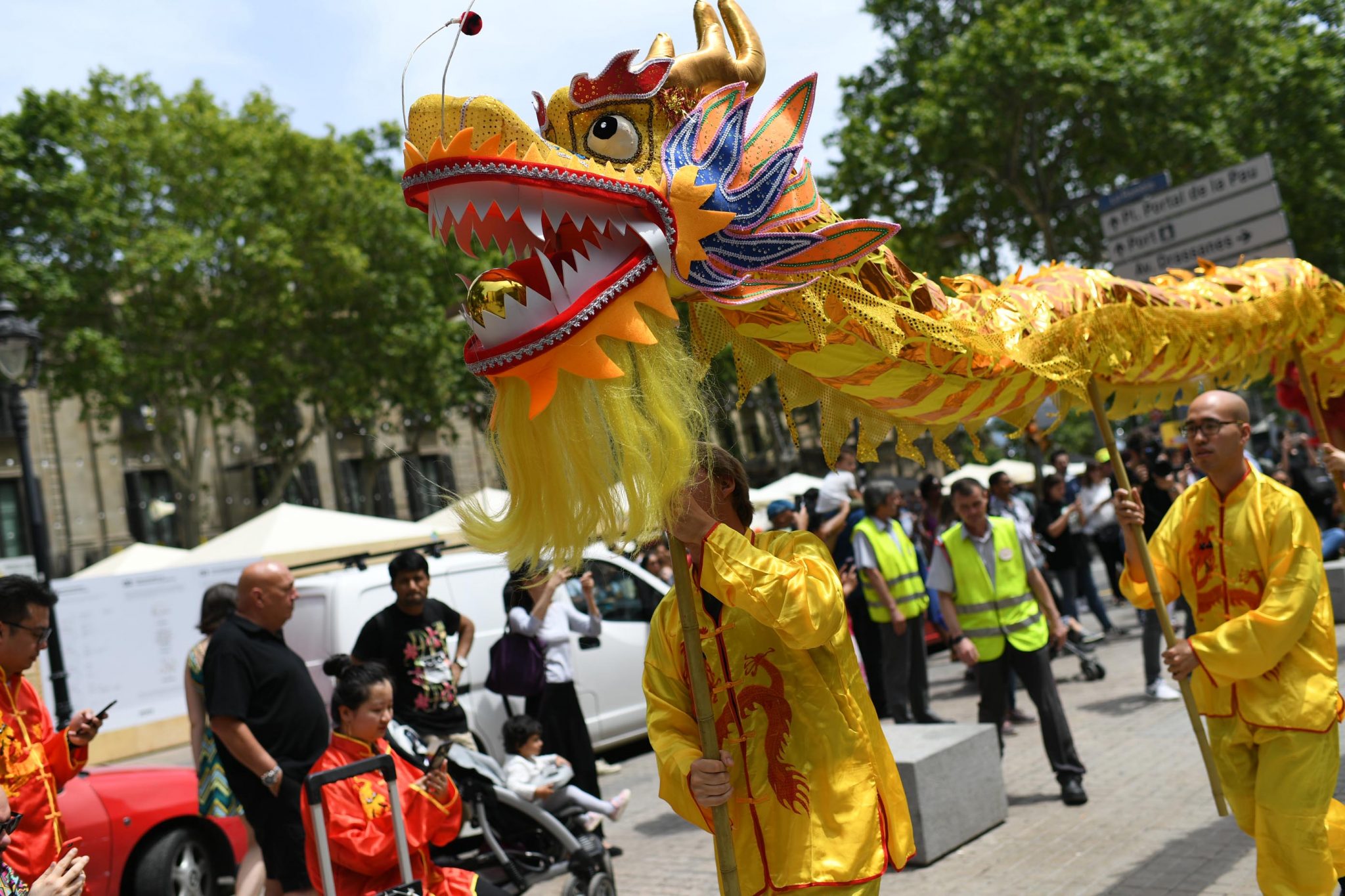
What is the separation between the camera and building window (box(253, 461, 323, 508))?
34344 millimetres

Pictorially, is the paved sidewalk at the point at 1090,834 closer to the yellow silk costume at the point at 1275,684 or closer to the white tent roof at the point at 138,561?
the yellow silk costume at the point at 1275,684

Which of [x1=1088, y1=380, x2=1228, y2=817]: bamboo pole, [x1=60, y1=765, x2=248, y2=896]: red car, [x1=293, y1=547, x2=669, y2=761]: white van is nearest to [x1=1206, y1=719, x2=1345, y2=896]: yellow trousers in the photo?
[x1=1088, y1=380, x2=1228, y2=817]: bamboo pole

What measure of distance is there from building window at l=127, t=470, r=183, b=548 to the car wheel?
27.0 meters

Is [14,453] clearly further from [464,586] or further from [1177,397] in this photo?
[1177,397]

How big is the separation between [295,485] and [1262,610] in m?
34.7

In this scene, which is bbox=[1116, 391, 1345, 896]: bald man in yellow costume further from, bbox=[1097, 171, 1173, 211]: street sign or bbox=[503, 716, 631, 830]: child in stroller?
bbox=[1097, 171, 1173, 211]: street sign

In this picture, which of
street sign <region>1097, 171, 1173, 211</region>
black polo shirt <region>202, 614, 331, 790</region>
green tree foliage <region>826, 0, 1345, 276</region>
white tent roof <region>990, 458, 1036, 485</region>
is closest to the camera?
black polo shirt <region>202, 614, 331, 790</region>

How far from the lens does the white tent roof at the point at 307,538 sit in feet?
46.8

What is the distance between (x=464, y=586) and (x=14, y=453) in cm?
2698

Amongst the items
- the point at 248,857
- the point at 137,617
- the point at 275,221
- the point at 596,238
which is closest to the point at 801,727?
the point at 596,238

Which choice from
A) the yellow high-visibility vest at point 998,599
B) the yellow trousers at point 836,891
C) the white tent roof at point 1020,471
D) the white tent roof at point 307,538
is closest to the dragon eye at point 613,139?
the yellow trousers at point 836,891

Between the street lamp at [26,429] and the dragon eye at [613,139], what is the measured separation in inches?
365

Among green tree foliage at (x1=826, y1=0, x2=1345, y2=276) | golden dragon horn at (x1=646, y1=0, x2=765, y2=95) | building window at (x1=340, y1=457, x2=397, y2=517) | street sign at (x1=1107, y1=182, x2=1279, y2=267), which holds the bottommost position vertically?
golden dragon horn at (x1=646, y1=0, x2=765, y2=95)

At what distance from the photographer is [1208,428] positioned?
13.9ft
